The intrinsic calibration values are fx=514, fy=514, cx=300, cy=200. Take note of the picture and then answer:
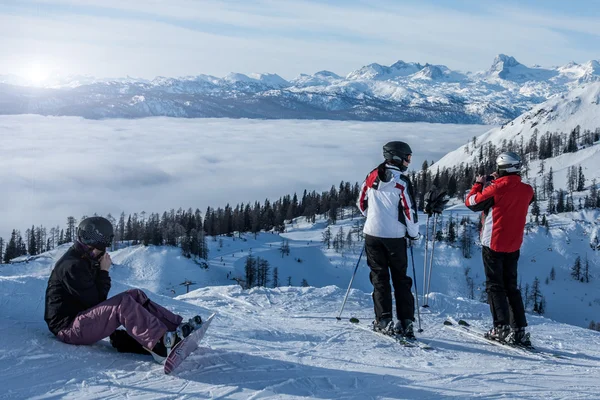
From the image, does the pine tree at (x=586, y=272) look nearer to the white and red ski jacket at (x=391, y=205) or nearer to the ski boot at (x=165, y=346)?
the white and red ski jacket at (x=391, y=205)

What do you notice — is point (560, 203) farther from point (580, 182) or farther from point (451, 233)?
point (451, 233)

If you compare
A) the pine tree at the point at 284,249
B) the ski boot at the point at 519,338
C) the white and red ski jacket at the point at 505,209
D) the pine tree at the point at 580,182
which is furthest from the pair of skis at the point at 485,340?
the pine tree at the point at 580,182

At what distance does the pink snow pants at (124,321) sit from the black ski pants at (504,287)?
495 centimetres

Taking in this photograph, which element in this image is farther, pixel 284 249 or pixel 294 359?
pixel 284 249

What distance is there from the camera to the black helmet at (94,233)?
6.38m

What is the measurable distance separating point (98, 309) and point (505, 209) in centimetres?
607

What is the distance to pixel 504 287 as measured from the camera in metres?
8.34

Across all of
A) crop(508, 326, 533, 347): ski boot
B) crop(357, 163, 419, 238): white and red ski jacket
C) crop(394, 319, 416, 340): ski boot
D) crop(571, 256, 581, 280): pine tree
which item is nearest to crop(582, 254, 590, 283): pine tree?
crop(571, 256, 581, 280): pine tree

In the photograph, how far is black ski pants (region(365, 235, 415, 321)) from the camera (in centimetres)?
803

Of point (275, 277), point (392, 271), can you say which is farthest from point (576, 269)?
point (392, 271)

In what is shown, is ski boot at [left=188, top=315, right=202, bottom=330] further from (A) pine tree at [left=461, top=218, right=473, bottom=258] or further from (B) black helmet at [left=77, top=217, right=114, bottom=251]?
(A) pine tree at [left=461, top=218, right=473, bottom=258]

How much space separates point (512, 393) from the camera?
5.90 meters

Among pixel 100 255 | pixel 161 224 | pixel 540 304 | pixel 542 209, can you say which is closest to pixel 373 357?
pixel 100 255

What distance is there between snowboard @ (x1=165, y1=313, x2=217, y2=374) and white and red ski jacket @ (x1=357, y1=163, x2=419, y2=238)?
3206 mm
